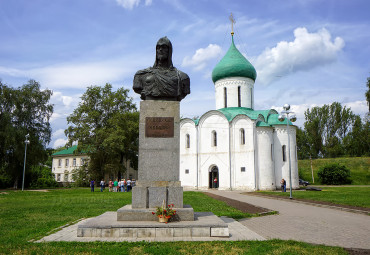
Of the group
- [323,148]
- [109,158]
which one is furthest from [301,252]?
[323,148]

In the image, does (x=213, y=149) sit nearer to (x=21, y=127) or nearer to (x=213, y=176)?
(x=213, y=176)

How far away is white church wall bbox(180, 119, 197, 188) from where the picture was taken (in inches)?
1271

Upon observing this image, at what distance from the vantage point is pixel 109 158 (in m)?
36.8

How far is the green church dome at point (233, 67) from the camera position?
33719 mm

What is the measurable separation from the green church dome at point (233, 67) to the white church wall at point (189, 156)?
6.47 m

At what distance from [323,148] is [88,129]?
4035cm

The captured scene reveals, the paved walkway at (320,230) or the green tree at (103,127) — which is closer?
the paved walkway at (320,230)

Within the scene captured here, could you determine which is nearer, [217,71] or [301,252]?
[301,252]

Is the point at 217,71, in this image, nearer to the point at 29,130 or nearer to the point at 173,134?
the point at 29,130

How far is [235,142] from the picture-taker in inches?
1230

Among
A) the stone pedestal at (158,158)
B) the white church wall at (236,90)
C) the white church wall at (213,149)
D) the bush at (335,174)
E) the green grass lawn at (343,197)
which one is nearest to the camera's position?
the stone pedestal at (158,158)

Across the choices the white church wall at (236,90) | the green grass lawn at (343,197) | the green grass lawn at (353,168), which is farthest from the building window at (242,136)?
the green grass lawn at (353,168)

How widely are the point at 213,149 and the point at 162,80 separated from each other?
24.3m

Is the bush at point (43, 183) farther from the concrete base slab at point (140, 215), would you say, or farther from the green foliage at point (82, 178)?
the concrete base slab at point (140, 215)
